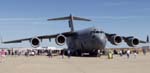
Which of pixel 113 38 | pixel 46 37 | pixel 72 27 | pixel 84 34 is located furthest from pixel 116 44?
pixel 72 27

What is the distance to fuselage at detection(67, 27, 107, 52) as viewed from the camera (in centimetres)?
4434

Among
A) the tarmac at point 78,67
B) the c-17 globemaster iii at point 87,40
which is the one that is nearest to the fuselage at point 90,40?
the c-17 globemaster iii at point 87,40

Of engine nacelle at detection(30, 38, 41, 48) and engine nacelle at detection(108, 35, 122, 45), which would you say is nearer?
engine nacelle at detection(108, 35, 122, 45)

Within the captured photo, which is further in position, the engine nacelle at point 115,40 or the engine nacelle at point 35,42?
the engine nacelle at point 35,42

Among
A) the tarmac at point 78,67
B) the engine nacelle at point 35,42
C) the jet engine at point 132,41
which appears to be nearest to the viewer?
the tarmac at point 78,67

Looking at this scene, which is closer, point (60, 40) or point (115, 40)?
point (60, 40)

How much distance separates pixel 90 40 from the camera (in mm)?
45188

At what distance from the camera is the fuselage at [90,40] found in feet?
145

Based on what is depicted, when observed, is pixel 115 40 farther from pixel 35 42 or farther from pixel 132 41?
pixel 35 42

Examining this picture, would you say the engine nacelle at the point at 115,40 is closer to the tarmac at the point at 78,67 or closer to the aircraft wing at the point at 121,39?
the aircraft wing at the point at 121,39

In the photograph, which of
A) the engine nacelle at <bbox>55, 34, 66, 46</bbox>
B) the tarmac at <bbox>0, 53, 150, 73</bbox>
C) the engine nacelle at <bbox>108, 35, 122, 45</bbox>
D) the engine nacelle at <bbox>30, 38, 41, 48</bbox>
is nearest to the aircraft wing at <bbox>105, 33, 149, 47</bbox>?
the engine nacelle at <bbox>108, 35, 122, 45</bbox>

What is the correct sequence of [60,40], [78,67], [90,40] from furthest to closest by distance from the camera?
[60,40] < [90,40] < [78,67]

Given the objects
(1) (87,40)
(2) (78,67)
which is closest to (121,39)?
(1) (87,40)

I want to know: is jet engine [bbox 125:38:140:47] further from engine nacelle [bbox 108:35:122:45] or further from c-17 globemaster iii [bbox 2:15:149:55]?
engine nacelle [bbox 108:35:122:45]
